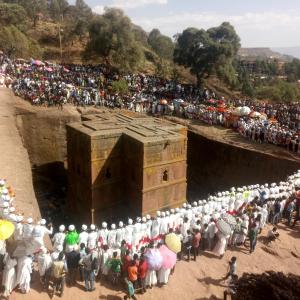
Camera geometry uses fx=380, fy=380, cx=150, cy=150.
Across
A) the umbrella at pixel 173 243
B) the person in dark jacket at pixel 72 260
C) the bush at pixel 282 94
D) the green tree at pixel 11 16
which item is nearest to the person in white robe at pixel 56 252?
the person in dark jacket at pixel 72 260

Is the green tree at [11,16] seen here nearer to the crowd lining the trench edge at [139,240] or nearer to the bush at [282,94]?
the bush at [282,94]

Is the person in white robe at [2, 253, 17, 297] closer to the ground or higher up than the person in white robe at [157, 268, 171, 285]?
higher up

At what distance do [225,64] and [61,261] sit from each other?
96.2 feet

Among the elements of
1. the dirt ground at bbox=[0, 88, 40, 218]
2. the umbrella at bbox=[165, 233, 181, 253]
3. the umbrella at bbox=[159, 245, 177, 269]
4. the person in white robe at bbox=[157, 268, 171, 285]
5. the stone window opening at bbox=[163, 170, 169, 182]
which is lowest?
the person in white robe at bbox=[157, 268, 171, 285]

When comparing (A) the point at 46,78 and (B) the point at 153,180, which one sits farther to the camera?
(A) the point at 46,78

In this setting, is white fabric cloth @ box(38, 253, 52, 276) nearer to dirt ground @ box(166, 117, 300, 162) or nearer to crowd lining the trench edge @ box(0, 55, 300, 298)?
crowd lining the trench edge @ box(0, 55, 300, 298)

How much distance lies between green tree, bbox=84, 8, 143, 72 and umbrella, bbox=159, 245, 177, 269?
2765cm

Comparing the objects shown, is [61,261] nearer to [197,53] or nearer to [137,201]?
[137,201]

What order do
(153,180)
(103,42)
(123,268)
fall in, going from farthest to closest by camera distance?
1. (103,42)
2. (153,180)
3. (123,268)

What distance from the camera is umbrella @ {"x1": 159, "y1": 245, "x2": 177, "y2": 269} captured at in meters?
9.74

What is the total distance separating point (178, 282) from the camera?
34.1 ft

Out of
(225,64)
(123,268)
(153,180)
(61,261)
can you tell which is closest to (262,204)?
(153,180)

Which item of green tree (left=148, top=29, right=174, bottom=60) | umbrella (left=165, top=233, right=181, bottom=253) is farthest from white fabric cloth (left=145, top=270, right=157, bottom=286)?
green tree (left=148, top=29, right=174, bottom=60)

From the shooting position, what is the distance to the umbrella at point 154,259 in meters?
9.52
